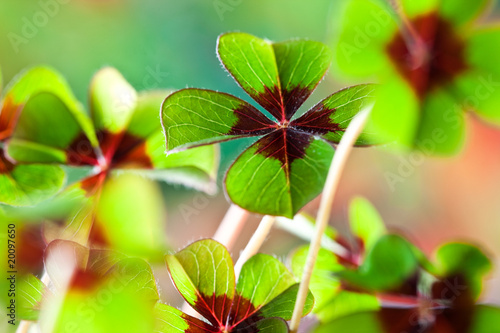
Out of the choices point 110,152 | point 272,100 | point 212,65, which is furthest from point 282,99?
point 212,65

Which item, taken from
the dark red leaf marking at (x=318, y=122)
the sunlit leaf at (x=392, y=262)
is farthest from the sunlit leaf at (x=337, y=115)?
the sunlit leaf at (x=392, y=262)

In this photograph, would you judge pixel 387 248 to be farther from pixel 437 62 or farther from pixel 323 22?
pixel 323 22

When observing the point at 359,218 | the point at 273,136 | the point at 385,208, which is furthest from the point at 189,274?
the point at 385,208

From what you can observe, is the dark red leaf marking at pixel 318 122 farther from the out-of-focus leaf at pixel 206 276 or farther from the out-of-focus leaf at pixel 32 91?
the out-of-focus leaf at pixel 32 91

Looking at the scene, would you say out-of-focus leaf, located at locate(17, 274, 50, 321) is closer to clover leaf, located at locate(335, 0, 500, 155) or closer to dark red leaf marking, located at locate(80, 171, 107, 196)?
dark red leaf marking, located at locate(80, 171, 107, 196)

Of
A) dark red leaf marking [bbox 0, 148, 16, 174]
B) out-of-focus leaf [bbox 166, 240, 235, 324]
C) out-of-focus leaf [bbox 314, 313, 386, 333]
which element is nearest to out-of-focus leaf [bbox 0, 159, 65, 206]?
dark red leaf marking [bbox 0, 148, 16, 174]
